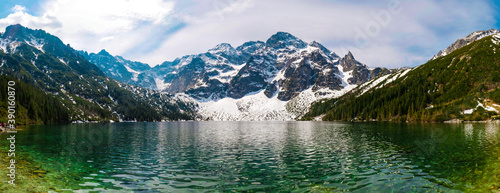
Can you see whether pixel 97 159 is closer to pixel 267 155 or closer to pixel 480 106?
pixel 267 155

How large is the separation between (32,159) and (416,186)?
5062 cm

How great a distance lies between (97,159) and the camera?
41.1 metres

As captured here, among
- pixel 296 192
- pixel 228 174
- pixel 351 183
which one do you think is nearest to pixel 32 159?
pixel 228 174

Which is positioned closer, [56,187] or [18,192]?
[18,192]

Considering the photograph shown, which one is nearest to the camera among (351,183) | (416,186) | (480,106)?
(416,186)

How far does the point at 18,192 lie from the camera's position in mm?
21531

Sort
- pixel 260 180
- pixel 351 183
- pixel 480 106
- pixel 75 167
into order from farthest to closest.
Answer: pixel 480 106 → pixel 75 167 → pixel 260 180 → pixel 351 183

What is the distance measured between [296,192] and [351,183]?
6.47 m

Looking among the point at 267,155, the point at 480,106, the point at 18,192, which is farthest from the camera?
the point at 480,106

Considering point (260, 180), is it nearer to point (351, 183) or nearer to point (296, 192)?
point (296, 192)

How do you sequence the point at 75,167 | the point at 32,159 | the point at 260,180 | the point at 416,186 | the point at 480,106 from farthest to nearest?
1. the point at 480,106
2. the point at 32,159
3. the point at 75,167
4. the point at 260,180
5. the point at 416,186

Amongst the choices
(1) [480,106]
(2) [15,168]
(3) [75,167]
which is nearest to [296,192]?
(3) [75,167]

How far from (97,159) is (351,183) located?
3810 centimetres

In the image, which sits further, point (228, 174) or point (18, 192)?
point (228, 174)
